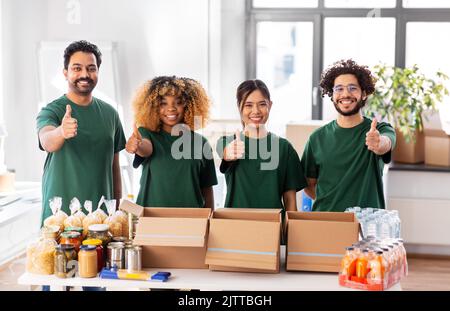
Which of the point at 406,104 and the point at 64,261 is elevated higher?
the point at 406,104

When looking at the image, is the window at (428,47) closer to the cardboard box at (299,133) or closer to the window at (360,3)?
the window at (360,3)

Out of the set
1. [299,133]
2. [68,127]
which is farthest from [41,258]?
[299,133]

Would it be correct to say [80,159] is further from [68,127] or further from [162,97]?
[162,97]

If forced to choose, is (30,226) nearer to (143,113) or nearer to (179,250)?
(143,113)

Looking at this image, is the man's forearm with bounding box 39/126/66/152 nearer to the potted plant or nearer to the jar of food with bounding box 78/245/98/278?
the jar of food with bounding box 78/245/98/278

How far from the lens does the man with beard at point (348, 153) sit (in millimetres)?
3121

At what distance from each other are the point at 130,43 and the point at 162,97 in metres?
2.50

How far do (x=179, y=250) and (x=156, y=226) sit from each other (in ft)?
0.41

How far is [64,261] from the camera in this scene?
8.23 feet

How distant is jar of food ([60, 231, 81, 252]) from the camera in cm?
259

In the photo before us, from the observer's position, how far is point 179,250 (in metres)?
2.63

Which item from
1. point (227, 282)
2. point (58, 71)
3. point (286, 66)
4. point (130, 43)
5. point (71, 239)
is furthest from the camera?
point (286, 66)

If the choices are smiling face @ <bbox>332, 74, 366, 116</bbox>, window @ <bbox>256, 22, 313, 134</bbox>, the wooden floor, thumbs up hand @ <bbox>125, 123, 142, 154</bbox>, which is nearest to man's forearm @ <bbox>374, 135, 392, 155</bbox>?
smiling face @ <bbox>332, 74, 366, 116</bbox>
